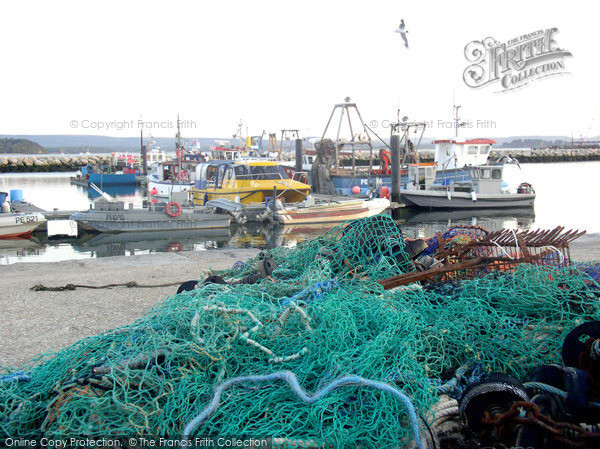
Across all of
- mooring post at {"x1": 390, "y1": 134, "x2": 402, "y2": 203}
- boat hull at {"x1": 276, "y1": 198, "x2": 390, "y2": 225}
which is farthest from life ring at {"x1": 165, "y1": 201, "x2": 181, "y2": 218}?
mooring post at {"x1": 390, "y1": 134, "x2": 402, "y2": 203}

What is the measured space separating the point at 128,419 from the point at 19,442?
1.81 ft

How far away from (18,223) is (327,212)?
958cm

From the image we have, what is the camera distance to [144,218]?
599 inches

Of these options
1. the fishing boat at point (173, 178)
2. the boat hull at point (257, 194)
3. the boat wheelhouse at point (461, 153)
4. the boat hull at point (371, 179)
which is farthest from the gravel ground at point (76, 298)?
the boat wheelhouse at point (461, 153)

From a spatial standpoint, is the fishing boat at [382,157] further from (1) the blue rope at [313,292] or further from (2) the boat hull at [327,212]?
(1) the blue rope at [313,292]

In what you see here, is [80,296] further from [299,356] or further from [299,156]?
[299,156]

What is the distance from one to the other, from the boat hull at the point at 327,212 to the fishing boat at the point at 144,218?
6.88ft

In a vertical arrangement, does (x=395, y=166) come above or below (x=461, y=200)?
above

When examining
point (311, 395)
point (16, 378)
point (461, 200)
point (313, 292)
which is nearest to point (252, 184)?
point (461, 200)

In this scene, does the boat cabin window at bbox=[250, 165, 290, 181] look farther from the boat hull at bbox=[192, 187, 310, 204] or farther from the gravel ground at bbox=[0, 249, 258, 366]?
the gravel ground at bbox=[0, 249, 258, 366]

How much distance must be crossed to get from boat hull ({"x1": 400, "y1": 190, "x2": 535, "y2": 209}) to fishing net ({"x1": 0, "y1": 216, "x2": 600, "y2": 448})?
1750 cm

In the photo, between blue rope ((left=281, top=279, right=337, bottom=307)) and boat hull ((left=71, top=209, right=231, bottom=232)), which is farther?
boat hull ((left=71, top=209, right=231, bottom=232))

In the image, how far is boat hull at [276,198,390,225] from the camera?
16.0 meters

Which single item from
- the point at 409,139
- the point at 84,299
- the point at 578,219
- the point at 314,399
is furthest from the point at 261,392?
the point at 409,139
